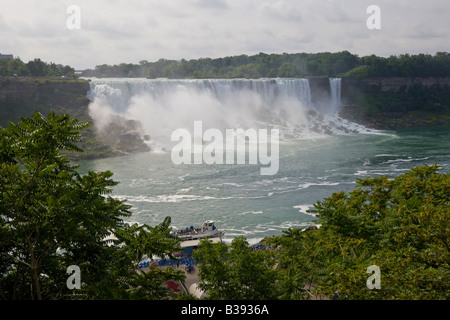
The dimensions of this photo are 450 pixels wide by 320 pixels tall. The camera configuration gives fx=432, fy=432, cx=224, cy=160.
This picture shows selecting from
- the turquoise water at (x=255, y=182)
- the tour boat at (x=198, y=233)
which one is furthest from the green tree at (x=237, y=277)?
the turquoise water at (x=255, y=182)

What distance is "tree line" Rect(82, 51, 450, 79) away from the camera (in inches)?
3314

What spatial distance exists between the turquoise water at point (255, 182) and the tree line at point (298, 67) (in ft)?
128

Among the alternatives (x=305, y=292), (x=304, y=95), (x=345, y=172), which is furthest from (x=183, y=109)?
(x=305, y=292)

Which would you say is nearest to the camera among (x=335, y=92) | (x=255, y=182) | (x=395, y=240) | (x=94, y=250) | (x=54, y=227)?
(x=54, y=227)

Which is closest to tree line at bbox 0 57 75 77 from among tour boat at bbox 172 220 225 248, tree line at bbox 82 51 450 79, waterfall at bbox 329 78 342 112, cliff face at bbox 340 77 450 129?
tree line at bbox 82 51 450 79

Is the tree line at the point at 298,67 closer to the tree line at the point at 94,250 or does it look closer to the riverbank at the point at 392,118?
the riverbank at the point at 392,118

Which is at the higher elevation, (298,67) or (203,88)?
(298,67)

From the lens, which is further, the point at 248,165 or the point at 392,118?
the point at 392,118

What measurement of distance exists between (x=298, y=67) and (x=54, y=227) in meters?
88.9

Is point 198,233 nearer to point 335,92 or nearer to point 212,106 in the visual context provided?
point 212,106

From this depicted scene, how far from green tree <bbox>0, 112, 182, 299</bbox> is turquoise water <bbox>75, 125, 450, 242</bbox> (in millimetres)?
14415

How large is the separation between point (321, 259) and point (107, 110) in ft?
152

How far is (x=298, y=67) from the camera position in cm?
9162

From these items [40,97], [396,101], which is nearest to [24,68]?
[40,97]
